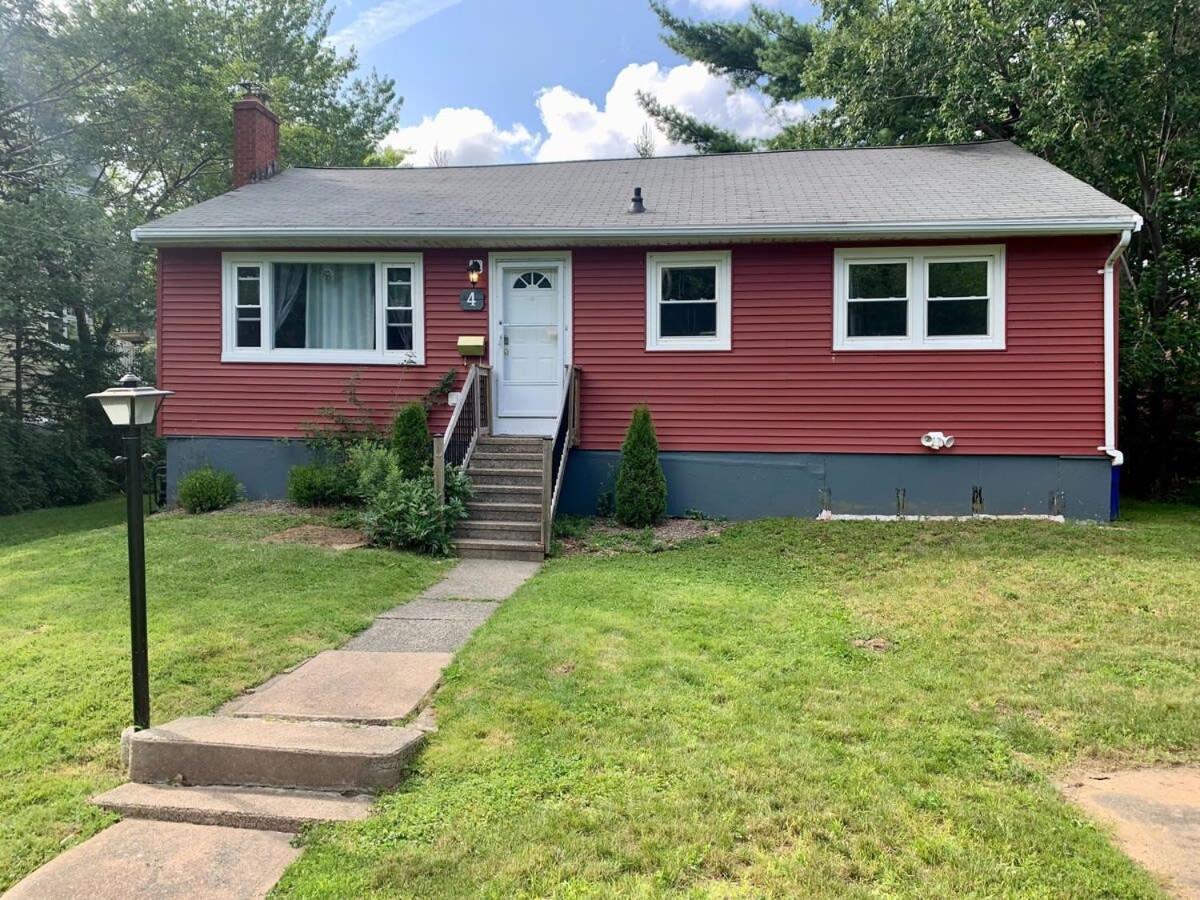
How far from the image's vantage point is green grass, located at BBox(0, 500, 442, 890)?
3002 millimetres

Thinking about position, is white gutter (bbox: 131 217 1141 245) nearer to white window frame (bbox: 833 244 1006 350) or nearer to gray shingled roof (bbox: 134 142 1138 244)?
gray shingled roof (bbox: 134 142 1138 244)

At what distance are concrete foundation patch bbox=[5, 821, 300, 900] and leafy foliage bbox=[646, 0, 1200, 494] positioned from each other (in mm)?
11157

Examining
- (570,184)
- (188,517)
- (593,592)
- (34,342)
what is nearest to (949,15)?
(570,184)

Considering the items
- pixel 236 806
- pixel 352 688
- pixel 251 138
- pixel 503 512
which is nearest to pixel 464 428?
pixel 503 512

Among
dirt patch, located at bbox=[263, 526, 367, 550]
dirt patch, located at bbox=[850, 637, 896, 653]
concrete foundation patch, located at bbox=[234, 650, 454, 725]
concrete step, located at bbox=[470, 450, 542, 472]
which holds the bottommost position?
concrete foundation patch, located at bbox=[234, 650, 454, 725]

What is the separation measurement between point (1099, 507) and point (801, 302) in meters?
3.90

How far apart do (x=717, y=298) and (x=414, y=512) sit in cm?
424

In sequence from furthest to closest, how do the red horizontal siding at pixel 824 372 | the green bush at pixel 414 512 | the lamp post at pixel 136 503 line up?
the red horizontal siding at pixel 824 372 → the green bush at pixel 414 512 → the lamp post at pixel 136 503

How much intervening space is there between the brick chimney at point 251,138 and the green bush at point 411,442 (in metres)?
5.63

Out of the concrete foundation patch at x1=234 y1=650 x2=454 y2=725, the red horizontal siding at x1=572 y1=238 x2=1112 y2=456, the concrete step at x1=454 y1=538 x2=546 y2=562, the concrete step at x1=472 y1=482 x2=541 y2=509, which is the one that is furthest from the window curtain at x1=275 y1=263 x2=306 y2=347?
the concrete foundation patch at x1=234 y1=650 x2=454 y2=725

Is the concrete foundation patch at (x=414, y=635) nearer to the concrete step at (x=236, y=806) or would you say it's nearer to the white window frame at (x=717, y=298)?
the concrete step at (x=236, y=806)

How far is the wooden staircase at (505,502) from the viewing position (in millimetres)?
7207

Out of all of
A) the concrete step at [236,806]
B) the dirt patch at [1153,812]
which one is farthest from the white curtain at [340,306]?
the dirt patch at [1153,812]

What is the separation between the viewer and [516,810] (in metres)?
2.67
